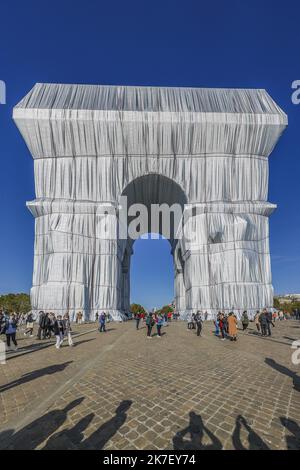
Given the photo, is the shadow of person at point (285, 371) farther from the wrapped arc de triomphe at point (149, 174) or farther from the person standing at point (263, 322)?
the wrapped arc de triomphe at point (149, 174)

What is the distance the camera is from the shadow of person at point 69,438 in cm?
347

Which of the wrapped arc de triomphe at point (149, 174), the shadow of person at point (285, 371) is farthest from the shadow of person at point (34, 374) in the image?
the wrapped arc de triomphe at point (149, 174)

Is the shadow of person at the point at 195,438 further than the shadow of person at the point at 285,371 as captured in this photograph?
No

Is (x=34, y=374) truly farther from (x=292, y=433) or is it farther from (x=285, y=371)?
(x=285, y=371)

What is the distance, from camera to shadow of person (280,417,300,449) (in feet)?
11.4

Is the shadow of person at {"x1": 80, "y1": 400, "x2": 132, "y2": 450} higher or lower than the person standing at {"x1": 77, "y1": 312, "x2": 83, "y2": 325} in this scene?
higher

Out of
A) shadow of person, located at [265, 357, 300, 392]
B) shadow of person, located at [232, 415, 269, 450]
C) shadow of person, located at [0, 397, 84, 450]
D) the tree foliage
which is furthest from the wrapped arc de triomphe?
the tree foliage

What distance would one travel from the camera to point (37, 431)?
388cm

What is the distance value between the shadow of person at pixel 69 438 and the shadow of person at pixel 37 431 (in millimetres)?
145

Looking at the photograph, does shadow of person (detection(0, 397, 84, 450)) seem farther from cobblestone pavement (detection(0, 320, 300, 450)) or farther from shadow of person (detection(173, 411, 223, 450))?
shadow of person (detection(173, 411, 223, 450))

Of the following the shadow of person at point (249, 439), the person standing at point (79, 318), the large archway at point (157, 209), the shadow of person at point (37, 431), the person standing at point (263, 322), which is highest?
the large archway at point (157, 209)

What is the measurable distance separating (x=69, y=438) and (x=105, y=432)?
0.49m

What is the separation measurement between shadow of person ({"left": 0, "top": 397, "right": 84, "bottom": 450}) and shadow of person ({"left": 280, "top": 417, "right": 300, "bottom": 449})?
324cm

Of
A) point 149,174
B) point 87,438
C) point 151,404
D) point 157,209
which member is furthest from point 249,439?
point 157,209
